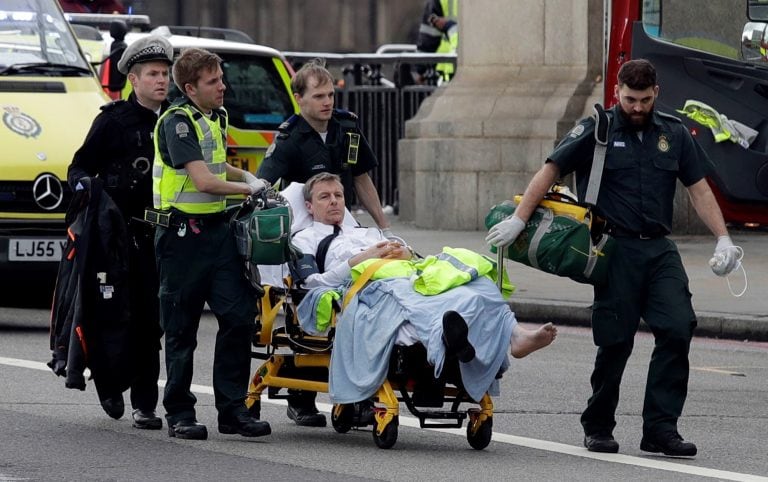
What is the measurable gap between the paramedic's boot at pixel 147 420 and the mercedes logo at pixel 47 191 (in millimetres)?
3540

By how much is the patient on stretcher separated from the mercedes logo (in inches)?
156

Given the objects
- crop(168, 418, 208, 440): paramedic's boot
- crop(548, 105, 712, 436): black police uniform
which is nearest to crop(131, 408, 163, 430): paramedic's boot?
crop(168, 418, 208, 440): paramedic's boot

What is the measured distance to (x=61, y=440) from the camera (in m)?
8.67

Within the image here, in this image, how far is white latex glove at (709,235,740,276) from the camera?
343 inches

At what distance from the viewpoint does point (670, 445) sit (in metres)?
8.53

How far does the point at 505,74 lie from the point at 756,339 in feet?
23.8

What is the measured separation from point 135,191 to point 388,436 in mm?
1717

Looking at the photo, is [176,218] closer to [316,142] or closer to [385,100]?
[316,142]

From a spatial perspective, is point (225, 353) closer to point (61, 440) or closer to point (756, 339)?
point (61, 440)

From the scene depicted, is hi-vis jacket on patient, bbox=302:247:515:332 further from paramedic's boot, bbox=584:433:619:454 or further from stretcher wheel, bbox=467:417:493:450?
paramedic's boot, bbox=584:433:619:454

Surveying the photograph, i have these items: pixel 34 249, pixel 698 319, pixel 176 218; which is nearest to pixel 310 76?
pixel 176 218

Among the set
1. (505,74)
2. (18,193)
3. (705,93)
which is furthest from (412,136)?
(18,193)

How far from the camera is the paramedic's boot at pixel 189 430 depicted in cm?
877

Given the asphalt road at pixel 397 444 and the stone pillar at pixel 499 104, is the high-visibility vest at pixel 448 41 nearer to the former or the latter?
the stone pillar at pixel 499 104
